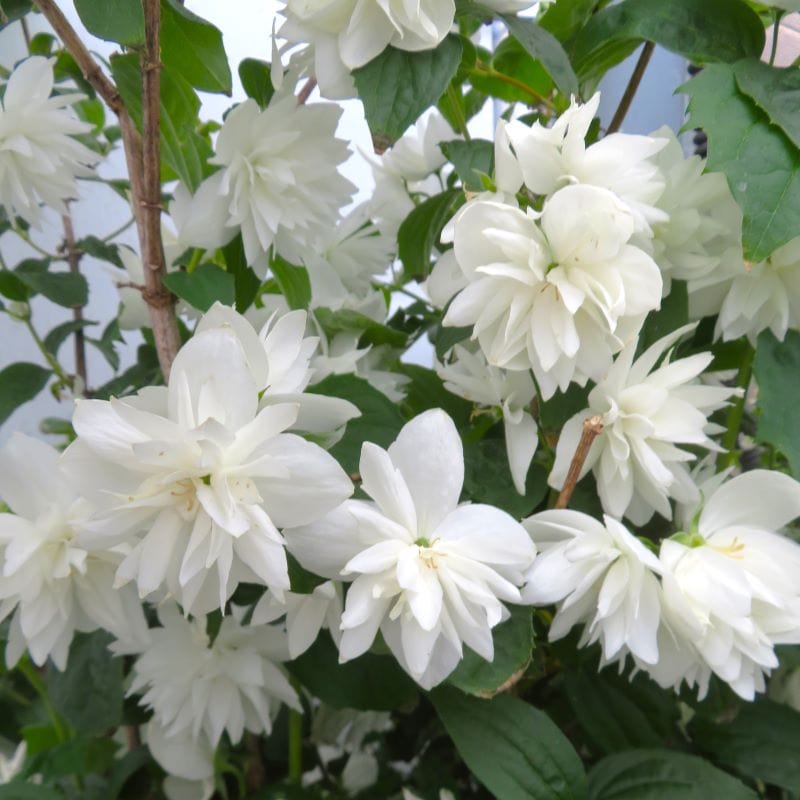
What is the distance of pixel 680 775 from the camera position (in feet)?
2.02

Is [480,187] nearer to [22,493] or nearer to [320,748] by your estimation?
[22,493]

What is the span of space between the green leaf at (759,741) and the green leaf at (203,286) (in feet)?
1.79

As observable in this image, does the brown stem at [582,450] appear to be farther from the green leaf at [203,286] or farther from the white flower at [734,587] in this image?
the green leaf at [203,286]

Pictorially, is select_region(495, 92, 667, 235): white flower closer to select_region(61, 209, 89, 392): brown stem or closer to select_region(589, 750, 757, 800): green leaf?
select_region(589, 750, 757, 800): green leaf

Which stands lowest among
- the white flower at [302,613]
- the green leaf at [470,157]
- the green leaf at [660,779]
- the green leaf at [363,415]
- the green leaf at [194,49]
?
the green leaf at [660,779]

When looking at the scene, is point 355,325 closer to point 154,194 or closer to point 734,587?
point 154,194

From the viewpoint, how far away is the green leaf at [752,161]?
1.58 feet

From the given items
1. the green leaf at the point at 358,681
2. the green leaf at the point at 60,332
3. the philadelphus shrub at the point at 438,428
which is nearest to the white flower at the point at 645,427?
the philadelphus shrub at the point at 438,428

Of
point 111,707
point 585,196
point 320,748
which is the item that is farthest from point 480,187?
point 320,748

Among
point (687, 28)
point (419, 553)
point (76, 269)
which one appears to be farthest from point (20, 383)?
point (687, 28)

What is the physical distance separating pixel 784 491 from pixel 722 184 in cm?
20

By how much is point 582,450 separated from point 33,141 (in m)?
0.50

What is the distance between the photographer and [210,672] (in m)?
0.68

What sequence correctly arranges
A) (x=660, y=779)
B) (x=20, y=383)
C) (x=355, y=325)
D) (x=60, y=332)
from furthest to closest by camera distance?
(x=60, y=332) < (x=20, y=383) < (x=355, y=325) < (x=660, y=779)
